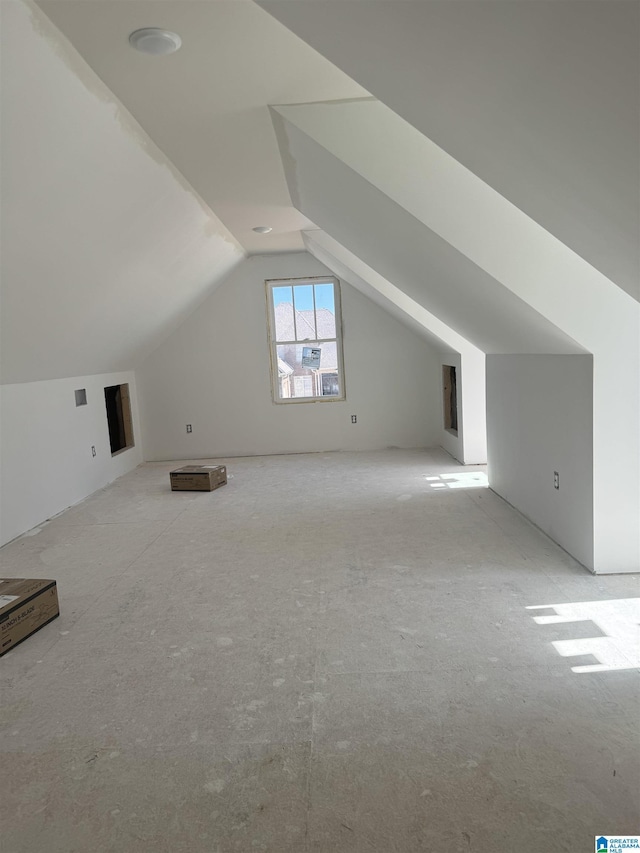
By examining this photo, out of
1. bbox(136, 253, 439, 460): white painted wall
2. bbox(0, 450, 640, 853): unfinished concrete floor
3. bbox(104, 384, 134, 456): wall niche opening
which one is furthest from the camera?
bbox(136, 253, 439, 460): white painted wall

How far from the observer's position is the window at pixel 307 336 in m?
Answer: 7.65

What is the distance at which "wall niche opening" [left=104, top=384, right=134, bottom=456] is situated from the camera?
Result: 24.6ft

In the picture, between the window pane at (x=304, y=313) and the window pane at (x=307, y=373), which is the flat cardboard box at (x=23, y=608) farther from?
the window pane at (x=304, y=313)

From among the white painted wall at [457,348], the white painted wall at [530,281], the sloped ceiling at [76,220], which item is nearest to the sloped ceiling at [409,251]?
the white painted wall at [530,281]

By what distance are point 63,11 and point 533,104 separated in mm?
1811

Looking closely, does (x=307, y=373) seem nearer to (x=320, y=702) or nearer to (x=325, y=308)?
(x=325, y=308)

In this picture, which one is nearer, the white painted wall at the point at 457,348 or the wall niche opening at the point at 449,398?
the white painted wall at the point at 457,348

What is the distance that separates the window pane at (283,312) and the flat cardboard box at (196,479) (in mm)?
2533

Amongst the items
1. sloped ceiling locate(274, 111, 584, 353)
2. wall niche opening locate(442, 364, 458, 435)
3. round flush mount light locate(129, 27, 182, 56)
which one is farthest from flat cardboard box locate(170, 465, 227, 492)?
round flush mount light locate(129, 27, 182, 56)

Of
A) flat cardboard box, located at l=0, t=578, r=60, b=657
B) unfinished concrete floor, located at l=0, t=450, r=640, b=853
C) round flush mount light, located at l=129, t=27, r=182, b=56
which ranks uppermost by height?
round flush mount light, located at l=129, t=27, r=182, b=56

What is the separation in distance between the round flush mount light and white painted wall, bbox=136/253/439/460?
16.9 ft

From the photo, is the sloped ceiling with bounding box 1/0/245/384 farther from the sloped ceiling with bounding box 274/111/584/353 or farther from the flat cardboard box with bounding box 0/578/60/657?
the flat cardboard box with bounding box 0/578/60/657

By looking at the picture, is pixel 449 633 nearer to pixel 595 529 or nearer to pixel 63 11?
pixel 595 529

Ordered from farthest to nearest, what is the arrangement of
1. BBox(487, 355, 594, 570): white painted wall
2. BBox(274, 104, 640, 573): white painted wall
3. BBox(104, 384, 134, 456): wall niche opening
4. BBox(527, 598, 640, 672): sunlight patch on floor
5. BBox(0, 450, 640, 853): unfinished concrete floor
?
1. BBox(104, 384, 134, 456): wall niche opening
2. BBox(487, 355, 594, 570): white painted wall
3. BBox(274, 104, 640, 573): white painted wall
4. BBox(527, 598, 640, 672): sunlight patch on floor
5. BBox(0, 450, 640, 853): unfinished concrete floor
